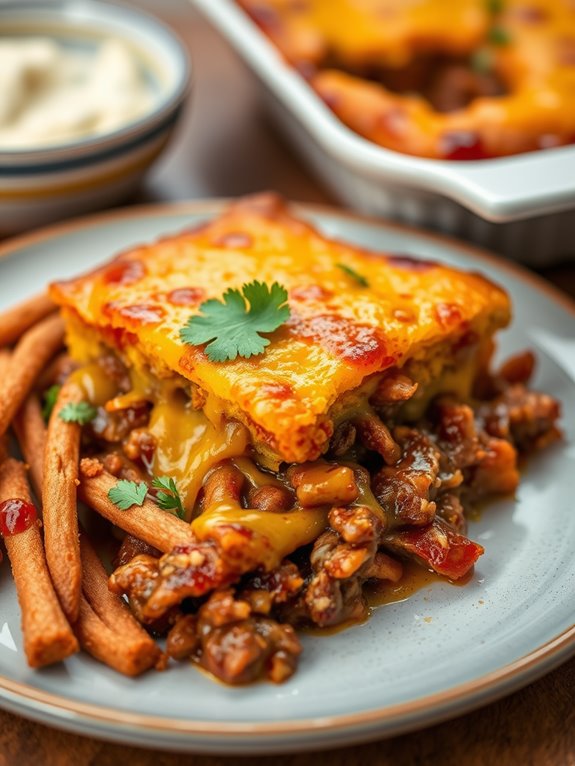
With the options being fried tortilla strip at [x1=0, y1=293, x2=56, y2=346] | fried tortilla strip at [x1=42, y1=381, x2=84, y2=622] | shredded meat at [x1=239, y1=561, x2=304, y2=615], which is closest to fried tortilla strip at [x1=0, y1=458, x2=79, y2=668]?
fried tortilla strip at [x1=42, y1=381, x2=84, y2=622]

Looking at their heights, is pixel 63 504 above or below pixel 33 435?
above

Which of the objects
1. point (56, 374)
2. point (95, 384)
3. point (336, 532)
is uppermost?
point (336, 532)

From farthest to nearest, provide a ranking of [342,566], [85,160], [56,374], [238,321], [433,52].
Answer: [433,52]
[85,160]
[56,374]
[238,321]
[342,566]

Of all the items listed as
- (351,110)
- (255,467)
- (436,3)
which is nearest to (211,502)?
(255,467)

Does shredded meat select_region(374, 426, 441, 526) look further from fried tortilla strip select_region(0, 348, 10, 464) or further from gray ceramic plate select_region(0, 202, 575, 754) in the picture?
fried tortilla strip select_region(0, 348, 10, 464)

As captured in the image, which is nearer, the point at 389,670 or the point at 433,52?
the point at 389,670

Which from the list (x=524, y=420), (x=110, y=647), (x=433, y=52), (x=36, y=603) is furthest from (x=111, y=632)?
(x=433, y=52)

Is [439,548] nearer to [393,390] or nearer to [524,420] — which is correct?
[393,390]
